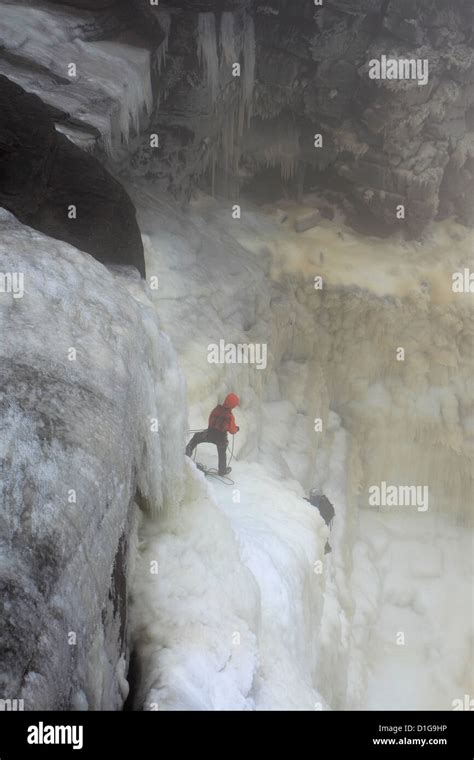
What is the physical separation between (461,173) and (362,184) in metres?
1.80

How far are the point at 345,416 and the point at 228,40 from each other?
6439 mm

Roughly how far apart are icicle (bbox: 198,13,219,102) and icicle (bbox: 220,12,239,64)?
0.61ft

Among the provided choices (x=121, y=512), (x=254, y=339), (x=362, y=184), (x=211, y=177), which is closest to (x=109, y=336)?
(x=121, y=512)

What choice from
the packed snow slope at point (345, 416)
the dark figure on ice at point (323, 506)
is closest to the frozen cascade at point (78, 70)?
the packed snow slope at point (345, 416)

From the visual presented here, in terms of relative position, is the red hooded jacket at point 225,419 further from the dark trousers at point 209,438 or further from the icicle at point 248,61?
the icicle at point 248,61

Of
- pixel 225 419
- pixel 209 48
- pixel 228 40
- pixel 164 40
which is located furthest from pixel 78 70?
pixel 225 419

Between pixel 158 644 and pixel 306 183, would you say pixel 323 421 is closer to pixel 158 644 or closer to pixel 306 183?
pixel 306 183

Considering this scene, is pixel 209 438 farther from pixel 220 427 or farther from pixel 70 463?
pixel 70 463

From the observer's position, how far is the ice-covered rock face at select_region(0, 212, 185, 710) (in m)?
3.07

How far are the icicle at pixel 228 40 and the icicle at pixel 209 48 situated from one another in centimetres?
18

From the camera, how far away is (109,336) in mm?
4668

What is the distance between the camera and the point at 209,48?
1136 cm

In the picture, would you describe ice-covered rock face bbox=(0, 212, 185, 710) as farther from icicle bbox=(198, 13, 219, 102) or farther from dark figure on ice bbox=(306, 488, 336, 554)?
icicle bbox=(198, 13, 219, 102)

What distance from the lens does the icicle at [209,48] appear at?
36.5 feet
